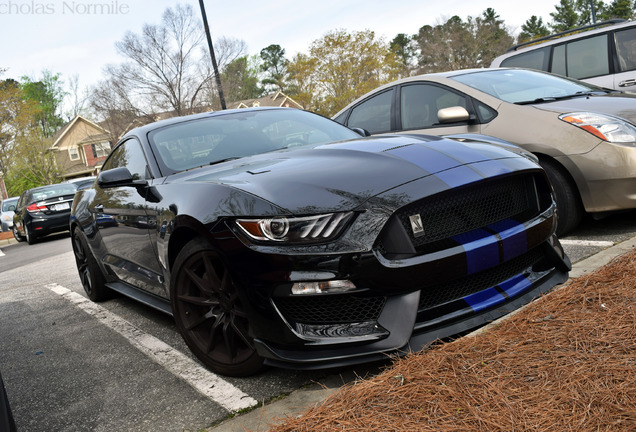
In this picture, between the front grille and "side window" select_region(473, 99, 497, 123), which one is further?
"side window" select_region(473, 99, 497, 123)

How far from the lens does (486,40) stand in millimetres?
44688

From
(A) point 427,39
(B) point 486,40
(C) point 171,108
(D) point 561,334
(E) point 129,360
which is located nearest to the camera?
(D) point 561,334

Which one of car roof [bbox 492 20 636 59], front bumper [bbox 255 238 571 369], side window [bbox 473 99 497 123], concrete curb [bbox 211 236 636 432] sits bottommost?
concrete curb [bbox 211 236 636 432]

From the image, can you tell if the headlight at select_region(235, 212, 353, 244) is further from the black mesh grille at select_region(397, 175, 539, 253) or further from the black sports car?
the black mesh grille at select_region(397, 175, 539, 253)

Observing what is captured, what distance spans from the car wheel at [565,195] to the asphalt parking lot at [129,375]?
178mm

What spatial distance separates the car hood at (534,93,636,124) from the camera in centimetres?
476

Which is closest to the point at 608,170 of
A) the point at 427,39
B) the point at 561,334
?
the point at 561,334

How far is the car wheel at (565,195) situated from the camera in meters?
4.67

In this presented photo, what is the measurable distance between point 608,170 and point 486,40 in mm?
43721

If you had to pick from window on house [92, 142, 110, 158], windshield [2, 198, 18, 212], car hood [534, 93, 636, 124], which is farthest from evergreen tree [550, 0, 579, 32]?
car hood [534, 93, 636, 124]

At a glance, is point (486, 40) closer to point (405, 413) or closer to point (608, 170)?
point (608, 170)

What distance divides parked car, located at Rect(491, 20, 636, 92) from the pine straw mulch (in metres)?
5.98

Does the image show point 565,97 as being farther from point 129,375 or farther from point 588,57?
point 129,375

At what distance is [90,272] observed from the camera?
17.6ft
